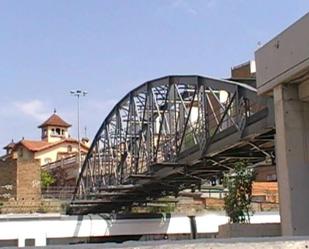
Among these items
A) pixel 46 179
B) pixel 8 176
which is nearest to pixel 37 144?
pixel 46 179

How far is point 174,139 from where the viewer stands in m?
31.4

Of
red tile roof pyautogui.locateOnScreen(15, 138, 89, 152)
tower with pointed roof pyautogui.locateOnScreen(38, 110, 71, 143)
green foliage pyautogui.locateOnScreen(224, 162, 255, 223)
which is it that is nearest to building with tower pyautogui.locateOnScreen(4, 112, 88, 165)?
red tile roof pyautogui.locateOnScreen(15, 138, 89, 152)

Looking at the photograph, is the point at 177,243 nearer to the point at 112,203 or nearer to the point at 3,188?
the point at 112,203

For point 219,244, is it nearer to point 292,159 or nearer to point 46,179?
point 292,159

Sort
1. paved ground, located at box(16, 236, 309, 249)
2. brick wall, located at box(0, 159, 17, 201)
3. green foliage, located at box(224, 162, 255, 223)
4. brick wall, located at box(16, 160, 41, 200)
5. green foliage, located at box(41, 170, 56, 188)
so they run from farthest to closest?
green foliage, located at box(41, 170, 56, 188), brick wall, located at box(0, 159, 17, 201), brick wall, located at box(16, 160, 41, 200), green foliage, located at box(224, 162, 255, 223), paved ground, located at box(16, 236, 309, 249)

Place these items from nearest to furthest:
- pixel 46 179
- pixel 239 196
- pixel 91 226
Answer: pixel 239 196
pixel 91 226
pixel 46 179

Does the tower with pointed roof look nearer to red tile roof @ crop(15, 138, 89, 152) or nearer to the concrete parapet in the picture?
red tile roof @ crop(15, 138, 89, 152)

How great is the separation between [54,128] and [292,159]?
123560 mm

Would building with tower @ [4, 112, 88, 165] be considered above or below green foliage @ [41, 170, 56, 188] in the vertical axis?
above

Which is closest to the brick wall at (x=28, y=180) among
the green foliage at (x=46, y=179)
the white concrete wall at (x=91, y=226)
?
the green foliage at (x=46, y=179)

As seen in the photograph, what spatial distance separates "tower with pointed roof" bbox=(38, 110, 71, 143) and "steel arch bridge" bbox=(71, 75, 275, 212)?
80817 millimetres

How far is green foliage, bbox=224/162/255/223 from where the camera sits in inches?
635

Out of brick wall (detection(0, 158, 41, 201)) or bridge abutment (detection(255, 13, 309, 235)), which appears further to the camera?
brick wall (detection(0, 158, 41, 201))

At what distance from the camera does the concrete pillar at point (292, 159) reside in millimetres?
12992
